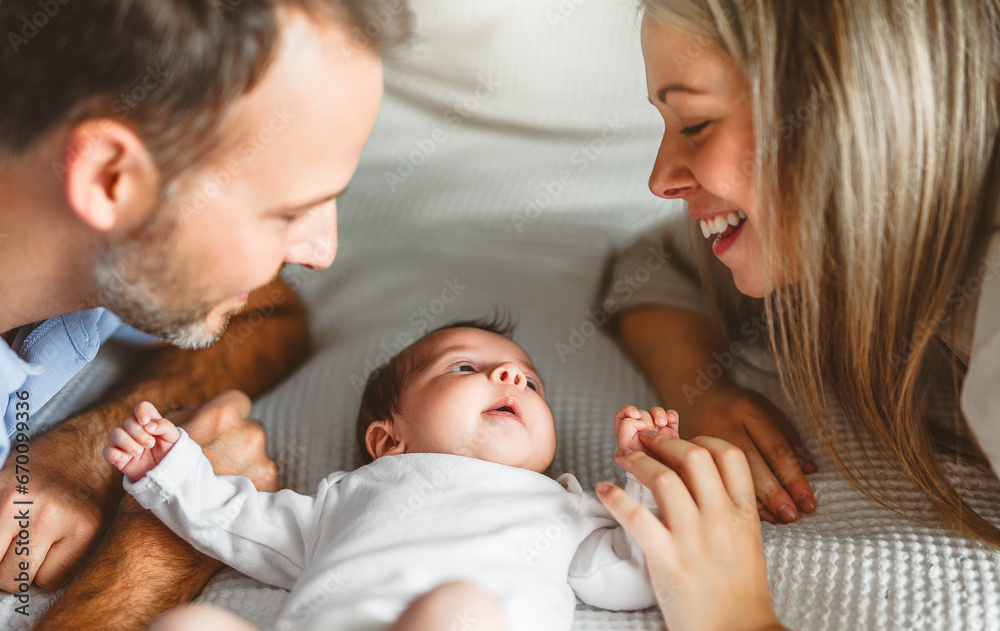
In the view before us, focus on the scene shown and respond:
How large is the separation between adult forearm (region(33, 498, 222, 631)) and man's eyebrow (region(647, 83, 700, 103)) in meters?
0.79

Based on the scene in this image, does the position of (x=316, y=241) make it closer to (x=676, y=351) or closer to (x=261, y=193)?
(x=261, y=193)

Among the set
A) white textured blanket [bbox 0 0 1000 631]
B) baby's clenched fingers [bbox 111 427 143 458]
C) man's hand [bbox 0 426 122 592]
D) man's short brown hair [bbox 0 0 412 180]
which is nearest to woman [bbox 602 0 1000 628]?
white textured blanket [bbox 0 0 1000 631]

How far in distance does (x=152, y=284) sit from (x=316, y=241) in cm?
18

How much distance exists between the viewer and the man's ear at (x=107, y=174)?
731 millimetres

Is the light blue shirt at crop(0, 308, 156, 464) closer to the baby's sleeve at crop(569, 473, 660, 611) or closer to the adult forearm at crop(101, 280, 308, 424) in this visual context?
the adult forearm at crop(101, 280, 308, 424)

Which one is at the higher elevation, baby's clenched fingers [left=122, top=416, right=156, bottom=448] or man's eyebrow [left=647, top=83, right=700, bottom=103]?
man's eyebrow [left=647, top=83, right=700, bottom=103]

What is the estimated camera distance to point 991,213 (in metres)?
0.83

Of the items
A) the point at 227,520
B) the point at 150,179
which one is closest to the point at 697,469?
the point at 227,520

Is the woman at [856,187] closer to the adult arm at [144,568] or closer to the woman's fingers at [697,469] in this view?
the woman's fingers at [697,469]

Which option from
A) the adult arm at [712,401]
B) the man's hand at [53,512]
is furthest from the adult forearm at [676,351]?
the man's hand at [53,512]

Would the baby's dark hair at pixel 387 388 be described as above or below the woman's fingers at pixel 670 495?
below

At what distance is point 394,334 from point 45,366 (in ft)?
1.75

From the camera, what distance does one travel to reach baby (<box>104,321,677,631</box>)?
767 mm

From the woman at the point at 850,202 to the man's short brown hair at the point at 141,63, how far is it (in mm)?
457
